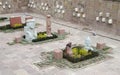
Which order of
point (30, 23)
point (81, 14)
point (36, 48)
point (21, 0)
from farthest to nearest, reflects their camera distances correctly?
point (21, 0)
point (81, 14)
point (30, 23)
point (36, 48)

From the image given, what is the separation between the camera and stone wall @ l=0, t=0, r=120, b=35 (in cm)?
1681

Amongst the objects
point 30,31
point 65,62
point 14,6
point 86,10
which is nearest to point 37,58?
point 65,62

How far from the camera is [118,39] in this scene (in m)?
15.8

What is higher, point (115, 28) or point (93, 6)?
point (93, 6)

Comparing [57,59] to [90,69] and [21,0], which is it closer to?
[90,69]

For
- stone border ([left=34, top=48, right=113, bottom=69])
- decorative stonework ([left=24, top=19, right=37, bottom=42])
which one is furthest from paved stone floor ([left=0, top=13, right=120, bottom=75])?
decorative stonework ([left=24, top=19, right=37, bottom=42])

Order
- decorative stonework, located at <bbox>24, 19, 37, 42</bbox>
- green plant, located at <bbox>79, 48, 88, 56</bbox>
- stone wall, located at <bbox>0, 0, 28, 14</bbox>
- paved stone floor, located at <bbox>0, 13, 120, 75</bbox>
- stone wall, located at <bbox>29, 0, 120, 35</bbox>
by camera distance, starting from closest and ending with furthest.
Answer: paved stone floor, located at <bbox>0, 13, 120, 75</bbox> → green plant, located at <bbox>79, 48, 88, 56</bbox> → decorative stonework, located at <bbox>24, 19, 37, 42</bbox> → stone wall, located at <bbox>29, 0, 120, 35</bbox> → stone wall, located at <bbox>0, 0, 28, 14</bbox>

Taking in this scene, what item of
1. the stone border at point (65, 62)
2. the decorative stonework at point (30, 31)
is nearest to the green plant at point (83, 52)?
the stone border at point (65, 62)

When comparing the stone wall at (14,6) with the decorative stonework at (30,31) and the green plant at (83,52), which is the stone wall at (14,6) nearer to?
the decorative stonework at (30,31)

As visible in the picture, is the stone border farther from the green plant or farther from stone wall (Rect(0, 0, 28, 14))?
stone wall (Rect(0, 0, 28, 14))

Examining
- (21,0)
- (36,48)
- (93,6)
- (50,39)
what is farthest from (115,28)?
(21,0)

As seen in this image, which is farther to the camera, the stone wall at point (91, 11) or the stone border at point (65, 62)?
the stone wall at point (91, 11)

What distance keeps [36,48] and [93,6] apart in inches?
275

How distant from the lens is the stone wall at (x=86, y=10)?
1681 cm
